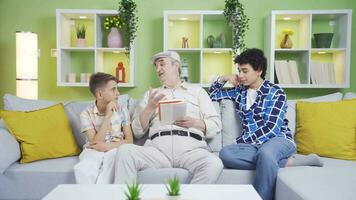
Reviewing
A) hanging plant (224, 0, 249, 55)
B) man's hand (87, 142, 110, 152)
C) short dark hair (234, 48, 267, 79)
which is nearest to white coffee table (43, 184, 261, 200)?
man's hand (87, 142, 110, 152)

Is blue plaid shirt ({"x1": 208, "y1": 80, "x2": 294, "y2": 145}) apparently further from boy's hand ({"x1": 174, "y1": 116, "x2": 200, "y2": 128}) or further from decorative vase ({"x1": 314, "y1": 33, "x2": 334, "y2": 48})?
decorative vase ({"x1": 314, "y1": 33, "x2": 334, "y2": 48})

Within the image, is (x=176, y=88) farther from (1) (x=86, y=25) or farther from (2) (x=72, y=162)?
(1) (x=86, y=25)

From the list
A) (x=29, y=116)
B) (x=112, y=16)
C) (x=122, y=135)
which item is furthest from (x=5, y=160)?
(x=112, y=16)

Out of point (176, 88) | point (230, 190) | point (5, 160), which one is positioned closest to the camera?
point (230, 190)

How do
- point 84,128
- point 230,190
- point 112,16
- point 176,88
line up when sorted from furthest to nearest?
1. point 112,16
2. point 176,88
3. point 84,128
4. point 230,190

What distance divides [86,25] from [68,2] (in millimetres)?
323

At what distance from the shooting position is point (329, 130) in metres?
2.61

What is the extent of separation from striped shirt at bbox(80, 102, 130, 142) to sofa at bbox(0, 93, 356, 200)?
0.21 metres

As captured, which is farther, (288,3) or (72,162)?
(288,3)

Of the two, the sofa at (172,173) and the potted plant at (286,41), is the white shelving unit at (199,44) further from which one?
the sofa at (172,173)

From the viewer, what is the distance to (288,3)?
4.15 meters

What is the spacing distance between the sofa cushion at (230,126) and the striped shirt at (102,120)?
70 cm

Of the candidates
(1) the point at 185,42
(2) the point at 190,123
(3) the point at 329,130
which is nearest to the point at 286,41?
(1) the point at 185,42

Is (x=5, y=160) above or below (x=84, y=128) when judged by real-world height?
below
